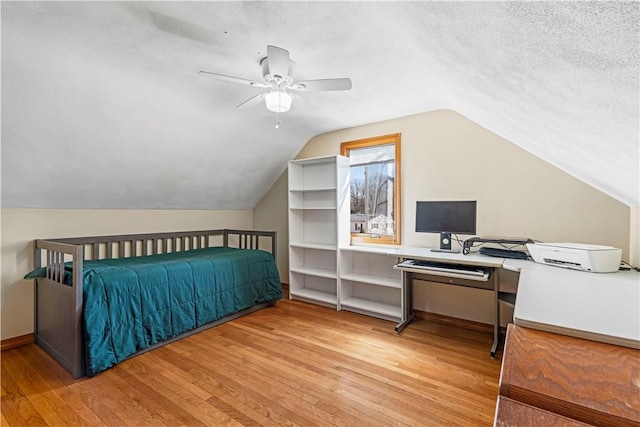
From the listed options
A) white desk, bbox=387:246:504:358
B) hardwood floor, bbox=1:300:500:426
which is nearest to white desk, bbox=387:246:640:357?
white desk, bbox=387:246:504:358

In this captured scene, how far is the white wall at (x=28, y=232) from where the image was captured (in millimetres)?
2516

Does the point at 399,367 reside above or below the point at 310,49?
below

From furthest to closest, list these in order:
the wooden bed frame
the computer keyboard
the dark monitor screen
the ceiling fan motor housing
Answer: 1. the dark monitor screen
2. the computer keyboard
3. the wooden bed frame
4. the ceiling fan motor housing

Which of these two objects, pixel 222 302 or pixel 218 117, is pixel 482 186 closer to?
pixel 218 117

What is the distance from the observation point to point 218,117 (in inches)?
113

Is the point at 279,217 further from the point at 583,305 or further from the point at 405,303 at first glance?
the point at 583,305

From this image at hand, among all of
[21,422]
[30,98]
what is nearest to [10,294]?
[21,422]

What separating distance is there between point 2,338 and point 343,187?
3387mm

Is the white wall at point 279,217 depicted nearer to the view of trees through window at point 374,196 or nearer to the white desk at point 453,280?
the view of trees through window at point 374,196

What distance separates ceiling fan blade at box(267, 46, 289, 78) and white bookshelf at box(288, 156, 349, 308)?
176cm

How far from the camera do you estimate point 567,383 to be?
0.66m

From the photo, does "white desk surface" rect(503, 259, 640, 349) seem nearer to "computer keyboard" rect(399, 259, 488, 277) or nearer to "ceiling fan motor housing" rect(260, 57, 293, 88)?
"computer keyboard" rect(399, 259, 488, 277)

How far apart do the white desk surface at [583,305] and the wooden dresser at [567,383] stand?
0.04 meters

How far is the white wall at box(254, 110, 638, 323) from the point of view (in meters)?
2.41
